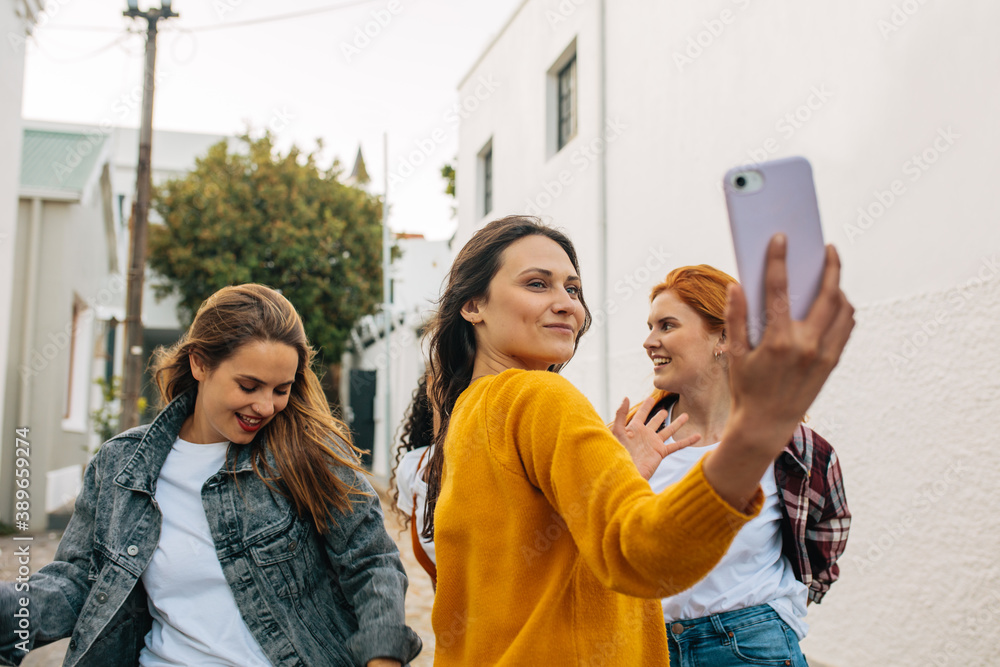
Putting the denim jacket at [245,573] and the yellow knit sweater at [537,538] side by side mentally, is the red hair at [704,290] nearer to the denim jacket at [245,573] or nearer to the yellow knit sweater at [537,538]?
the denim jacket at [245,573]

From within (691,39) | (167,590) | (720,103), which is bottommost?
(167,590)

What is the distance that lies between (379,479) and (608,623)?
17212 mm

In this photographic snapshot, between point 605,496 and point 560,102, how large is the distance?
911 cm

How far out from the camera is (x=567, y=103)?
9.38 m

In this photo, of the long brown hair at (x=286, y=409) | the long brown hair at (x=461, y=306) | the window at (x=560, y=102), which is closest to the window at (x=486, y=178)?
the window at (x=560, y=102)

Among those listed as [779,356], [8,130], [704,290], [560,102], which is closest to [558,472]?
[779,356]

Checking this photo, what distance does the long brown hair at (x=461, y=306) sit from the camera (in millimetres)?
1765

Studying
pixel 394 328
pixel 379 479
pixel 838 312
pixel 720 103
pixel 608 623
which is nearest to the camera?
pixel 838 312

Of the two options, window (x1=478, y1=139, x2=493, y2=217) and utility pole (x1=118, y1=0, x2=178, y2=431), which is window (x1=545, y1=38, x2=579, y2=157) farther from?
utility pole (x1=118, y1=0, x2=178, y2=431)

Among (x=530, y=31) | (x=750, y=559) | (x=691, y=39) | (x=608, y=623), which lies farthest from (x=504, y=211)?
(x=608, y=623)

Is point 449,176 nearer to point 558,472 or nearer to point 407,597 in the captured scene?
point 407,597

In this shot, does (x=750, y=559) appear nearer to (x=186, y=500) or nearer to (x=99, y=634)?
(x=186, y=500)

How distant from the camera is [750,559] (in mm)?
2371

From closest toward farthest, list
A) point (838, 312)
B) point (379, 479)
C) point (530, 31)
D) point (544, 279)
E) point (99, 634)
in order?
point (838, 312) < point (544, 279) < point (99, 634) < point (530, 31) < point (379, 479)
